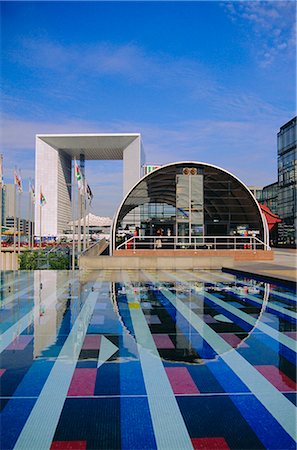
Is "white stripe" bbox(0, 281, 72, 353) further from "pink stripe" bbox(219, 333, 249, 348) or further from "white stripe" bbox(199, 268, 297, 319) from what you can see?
"white stripe" bbox(199, 268, 297, 319)

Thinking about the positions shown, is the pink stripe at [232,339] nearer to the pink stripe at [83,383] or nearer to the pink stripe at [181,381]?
the pink stripe at [181,381]

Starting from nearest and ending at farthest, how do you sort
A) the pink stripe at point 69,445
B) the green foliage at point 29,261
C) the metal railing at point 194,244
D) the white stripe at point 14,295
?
the pink stripe at point 69,445, the white stripe at point 14,295, the metal railing at point 194,244, the green foliage at point 29,261

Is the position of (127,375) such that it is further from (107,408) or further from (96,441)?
(96,441)

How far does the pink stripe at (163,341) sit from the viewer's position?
660 centimetres

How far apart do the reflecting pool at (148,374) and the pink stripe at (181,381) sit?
0.04 feet

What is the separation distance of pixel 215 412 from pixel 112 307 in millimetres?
5958

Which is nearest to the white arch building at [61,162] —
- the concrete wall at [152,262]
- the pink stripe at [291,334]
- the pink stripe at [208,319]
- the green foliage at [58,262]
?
the green foliage at [58,262]

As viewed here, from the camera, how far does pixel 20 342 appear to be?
6.75m

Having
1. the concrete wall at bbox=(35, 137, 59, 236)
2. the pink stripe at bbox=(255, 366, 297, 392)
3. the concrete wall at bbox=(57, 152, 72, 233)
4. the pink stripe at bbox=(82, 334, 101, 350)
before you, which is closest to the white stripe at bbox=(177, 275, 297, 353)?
the pink stripe at bbox=(255, 366, 297, 392)

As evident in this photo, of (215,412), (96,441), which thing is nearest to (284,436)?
(215,412)

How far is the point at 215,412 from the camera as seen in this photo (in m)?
4.15

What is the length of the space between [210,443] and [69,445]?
4.15ft

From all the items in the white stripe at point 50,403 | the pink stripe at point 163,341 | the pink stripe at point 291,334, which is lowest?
the white stripe at point 50,403

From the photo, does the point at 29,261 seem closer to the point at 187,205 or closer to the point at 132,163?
the point at 187,205
